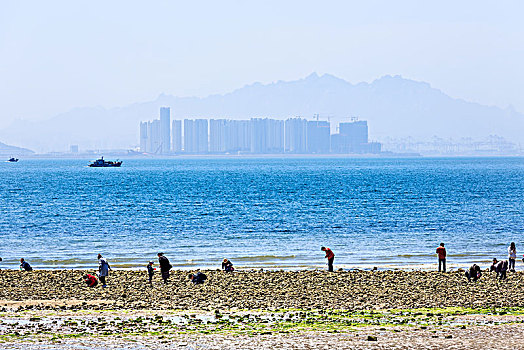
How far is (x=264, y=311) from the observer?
88.8 feet

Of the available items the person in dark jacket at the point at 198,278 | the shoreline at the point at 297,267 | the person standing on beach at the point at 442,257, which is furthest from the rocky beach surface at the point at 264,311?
the shoreline at the point at 297,267

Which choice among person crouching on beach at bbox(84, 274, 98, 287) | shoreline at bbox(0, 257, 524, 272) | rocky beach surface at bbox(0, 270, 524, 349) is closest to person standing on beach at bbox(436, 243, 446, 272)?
shoreline at bbox(0, 257, 524, 272)

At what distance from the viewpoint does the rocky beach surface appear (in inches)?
874

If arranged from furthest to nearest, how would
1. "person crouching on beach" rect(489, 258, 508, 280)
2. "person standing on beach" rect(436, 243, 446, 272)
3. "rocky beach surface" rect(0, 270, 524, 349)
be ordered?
"person standing on beach" rect(436, 243, 446, 272) → "person crouching on beach" rect(489, 258, 508, 280) → "rocky beach surface" rect(0, 270, 524, 349)

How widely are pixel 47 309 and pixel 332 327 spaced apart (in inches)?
411

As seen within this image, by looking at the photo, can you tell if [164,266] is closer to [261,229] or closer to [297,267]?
[297,267]

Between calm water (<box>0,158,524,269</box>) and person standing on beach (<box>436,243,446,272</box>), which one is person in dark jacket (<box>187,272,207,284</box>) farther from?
person standing on beach (<box>436,243,446,272</box>)

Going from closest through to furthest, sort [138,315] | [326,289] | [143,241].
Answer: [138,315] < [326,289] < [143,241]

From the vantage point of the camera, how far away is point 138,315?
2633 centimetres

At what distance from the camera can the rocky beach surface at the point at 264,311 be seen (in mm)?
22203

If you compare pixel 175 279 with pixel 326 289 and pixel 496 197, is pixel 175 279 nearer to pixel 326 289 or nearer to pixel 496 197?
pixel 326 289

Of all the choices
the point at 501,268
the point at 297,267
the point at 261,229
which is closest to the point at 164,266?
the point at 297,267

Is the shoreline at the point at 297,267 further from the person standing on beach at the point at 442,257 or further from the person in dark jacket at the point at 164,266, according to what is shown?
the person in dark jacket at the point at 164,266

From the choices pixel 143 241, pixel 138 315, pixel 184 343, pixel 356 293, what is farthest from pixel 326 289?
pixel 143 241
